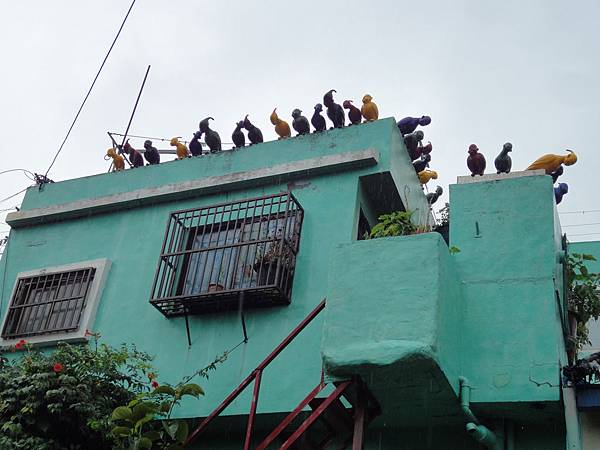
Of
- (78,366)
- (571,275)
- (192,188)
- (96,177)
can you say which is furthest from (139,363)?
(571,275)

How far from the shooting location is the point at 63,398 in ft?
27.2

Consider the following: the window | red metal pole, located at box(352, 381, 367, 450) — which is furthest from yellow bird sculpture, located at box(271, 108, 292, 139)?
red metal pole, located at box(352, 381, 367, 450)

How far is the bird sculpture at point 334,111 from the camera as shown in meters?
10.4

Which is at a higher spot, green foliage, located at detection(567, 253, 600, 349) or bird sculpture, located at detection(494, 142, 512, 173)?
bird sculpture, located at detection(494, 142, 512, 173)

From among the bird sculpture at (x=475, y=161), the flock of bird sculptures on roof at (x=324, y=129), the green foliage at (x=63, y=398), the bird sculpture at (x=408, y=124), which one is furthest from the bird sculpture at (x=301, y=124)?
the green foliage at (x=63, y=398)

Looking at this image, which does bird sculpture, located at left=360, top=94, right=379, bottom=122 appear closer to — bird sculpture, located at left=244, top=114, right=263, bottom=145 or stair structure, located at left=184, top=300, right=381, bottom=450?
bird sculpture, located at left=244, top=114, right=263, bottom=145

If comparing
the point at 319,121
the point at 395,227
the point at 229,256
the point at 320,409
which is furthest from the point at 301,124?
the point at 320,409

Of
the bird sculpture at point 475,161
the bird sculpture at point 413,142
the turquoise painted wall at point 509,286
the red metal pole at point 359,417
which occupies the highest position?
the bird sculpture at point 413,142

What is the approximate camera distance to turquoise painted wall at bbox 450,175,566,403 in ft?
24.9

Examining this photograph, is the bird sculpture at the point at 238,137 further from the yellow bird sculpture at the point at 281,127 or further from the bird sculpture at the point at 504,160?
the bird sculpture at the point at 504,160

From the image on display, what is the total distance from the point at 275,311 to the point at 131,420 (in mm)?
1861

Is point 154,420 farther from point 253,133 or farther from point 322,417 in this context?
point 253,133

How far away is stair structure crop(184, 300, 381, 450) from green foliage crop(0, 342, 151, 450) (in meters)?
0.91

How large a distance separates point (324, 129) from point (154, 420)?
156 inches
